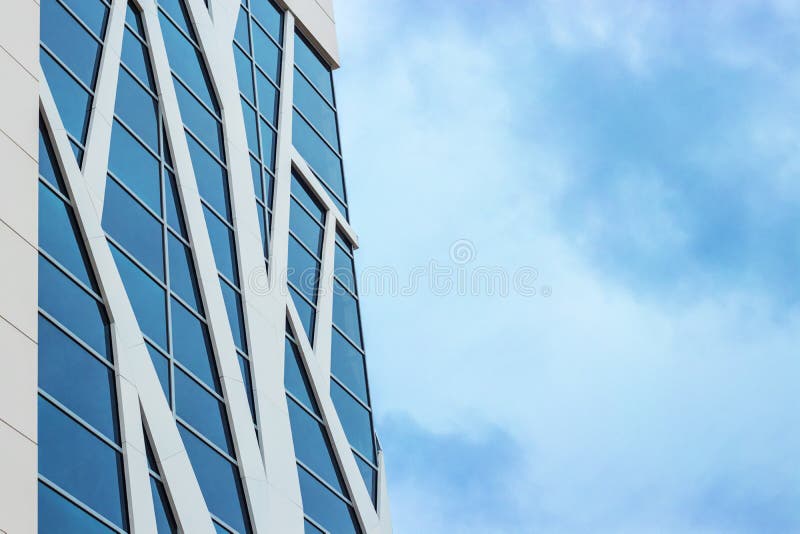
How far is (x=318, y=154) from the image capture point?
128ft

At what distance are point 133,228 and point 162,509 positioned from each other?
6.11 meters

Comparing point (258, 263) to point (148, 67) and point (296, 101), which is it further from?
point (296, 101)

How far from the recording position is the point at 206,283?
95.0 ft

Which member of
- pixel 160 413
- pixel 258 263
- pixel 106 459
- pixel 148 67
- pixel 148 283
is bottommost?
pixel 106 459

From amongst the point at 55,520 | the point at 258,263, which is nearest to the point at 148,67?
the point at 258,263

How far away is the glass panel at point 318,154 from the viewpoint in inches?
1505

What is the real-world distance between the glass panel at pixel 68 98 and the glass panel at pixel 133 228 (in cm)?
128

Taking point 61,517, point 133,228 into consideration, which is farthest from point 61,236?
point 61,517

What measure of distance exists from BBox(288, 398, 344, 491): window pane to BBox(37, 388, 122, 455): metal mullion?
25.6ft

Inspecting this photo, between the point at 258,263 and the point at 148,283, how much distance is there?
555 cm

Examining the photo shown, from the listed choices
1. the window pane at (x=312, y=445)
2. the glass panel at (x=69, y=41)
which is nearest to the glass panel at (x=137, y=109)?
the glass panel at (x=69, y=41)

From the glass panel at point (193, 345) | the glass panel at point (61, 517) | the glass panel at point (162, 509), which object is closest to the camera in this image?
the glass panel at point (61, 517)

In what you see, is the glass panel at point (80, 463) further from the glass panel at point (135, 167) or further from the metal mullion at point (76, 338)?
the glass panel at point (135, 167)

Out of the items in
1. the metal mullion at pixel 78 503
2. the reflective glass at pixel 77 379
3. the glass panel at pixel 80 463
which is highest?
the reflective glass at pixel 77 379
